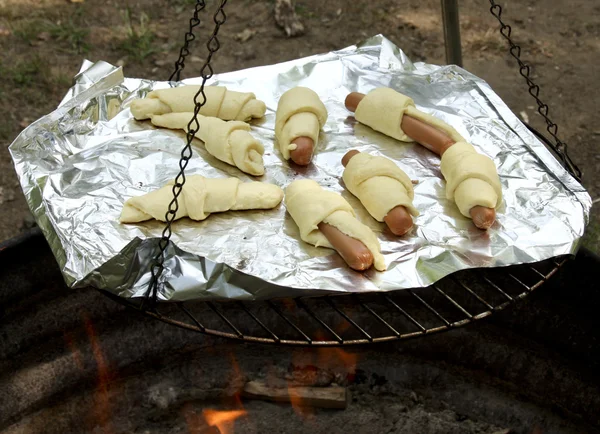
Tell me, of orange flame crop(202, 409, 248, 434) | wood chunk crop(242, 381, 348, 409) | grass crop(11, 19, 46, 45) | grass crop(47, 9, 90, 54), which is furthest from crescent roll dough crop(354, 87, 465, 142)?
grass crop(11, 19, 46, 45)

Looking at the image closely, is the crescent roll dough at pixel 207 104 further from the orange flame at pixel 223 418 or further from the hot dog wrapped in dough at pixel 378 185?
the orange flame at pixel 223 418

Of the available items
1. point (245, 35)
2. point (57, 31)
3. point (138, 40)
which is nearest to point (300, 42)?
point (245, 35)

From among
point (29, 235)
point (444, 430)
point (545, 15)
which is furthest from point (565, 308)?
point (545, 15)

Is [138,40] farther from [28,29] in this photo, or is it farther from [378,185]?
[378,185]

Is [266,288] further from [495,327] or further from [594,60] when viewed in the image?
[594,60]

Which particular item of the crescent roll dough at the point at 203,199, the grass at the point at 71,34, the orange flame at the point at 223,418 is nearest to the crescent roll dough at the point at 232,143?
the crescent roll dough at the point at 203,199
